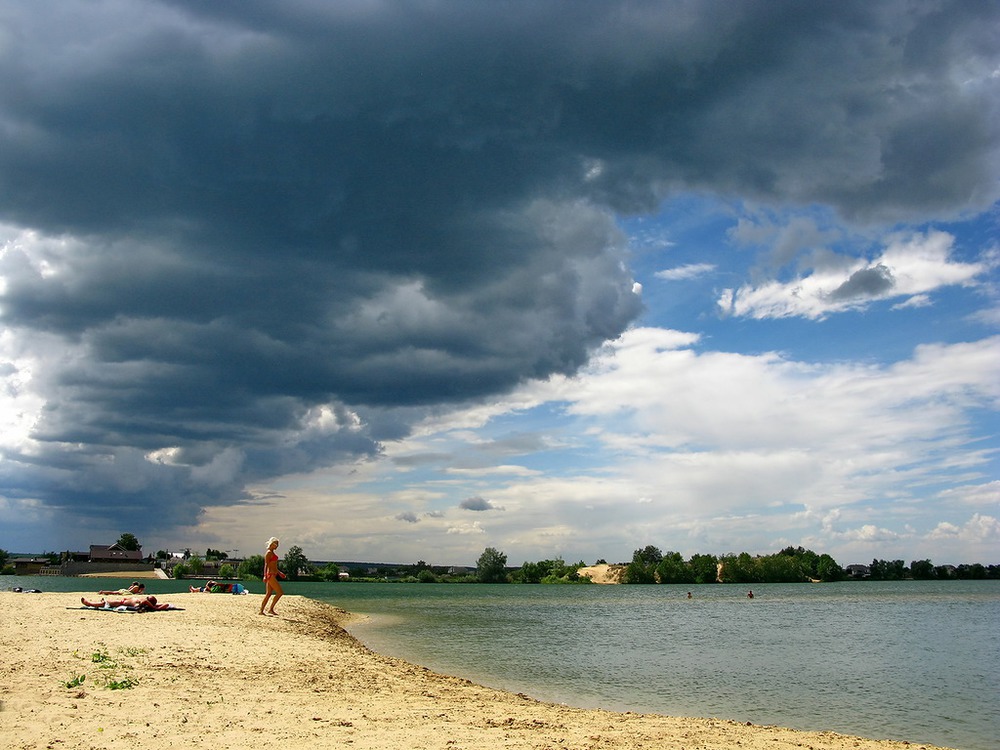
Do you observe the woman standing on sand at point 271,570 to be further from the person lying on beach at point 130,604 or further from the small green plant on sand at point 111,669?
the small green plant on sand at point 111,669

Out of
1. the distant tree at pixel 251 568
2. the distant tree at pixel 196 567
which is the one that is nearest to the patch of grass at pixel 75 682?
the distant tree at pixel 251 568

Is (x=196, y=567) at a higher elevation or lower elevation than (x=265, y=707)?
lower

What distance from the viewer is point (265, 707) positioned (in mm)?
11742

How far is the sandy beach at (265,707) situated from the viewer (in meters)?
9.79

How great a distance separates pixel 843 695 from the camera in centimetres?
2039

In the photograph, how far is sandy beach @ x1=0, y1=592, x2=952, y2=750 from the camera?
9789 mm

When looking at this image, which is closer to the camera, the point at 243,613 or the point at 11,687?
the point at 11,687

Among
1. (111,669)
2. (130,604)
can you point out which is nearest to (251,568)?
(130,604)

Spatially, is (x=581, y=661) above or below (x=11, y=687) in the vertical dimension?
below

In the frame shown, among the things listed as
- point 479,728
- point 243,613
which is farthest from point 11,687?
point 243,613

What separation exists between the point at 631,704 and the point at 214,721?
11.0m

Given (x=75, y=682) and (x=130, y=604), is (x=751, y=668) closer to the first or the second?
(x=75, y=682)

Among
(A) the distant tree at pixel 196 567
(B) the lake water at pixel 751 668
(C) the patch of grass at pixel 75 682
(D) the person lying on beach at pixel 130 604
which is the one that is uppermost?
(C) the patch of grass at pixel 75 682

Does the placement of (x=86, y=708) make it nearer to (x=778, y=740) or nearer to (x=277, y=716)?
(x=277, y=716)
